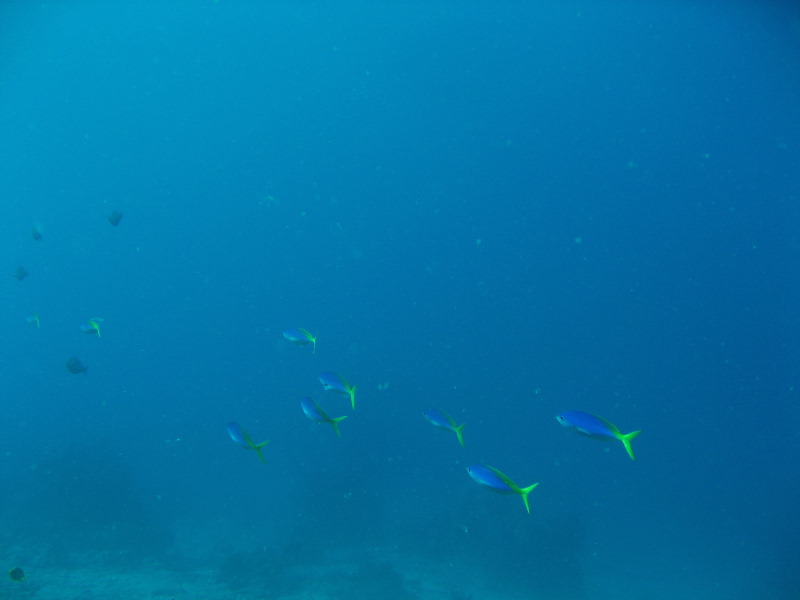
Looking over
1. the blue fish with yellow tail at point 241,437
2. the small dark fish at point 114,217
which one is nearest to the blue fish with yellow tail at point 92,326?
the small dark fish at point 114,217

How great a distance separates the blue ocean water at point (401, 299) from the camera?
1558 cm

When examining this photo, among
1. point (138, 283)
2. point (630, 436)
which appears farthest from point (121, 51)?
point (630, 436)

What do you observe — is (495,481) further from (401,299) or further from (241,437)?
(401,299)

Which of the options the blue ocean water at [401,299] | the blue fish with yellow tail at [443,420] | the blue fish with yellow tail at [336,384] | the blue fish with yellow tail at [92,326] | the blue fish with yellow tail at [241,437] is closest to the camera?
the blue fish with yellow tail at [241,437]

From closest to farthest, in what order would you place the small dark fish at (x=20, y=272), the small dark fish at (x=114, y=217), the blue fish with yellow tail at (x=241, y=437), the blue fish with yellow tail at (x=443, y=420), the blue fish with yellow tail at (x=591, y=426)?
the blue fish with yellow tail at (x=591, y=426), the blue fish with yellow tail at (x=241, y=437), the blue fish with yellow tail at (x=443, y=420), the small dark fish at (x=114, y=217), the small dark fish at (x=20, y=272)

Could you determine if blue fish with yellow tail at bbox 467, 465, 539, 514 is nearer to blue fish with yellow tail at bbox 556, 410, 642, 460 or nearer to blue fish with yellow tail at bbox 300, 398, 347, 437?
blue fish with yellow tail at bbox 556, 410, 642, 460

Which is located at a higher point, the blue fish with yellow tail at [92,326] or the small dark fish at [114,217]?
the small dark fish at [114,217]

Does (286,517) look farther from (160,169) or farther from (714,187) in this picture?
(160,169)

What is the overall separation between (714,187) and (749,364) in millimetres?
26865

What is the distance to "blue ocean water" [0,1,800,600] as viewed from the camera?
1558cm

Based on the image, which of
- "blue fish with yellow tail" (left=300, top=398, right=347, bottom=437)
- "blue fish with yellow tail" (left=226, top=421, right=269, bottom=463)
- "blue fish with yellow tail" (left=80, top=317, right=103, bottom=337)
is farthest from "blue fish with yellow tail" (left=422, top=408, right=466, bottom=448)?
"blue fish with yellow tail" (left=80, top=317, right=103, bottom=337)

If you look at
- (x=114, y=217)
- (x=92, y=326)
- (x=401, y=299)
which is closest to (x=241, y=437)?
(x=92, y=326)

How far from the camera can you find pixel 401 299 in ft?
222

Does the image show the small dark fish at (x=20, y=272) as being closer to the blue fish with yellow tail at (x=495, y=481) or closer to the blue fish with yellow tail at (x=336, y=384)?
the blue fish with yellow tail at (x=336, y=384)
